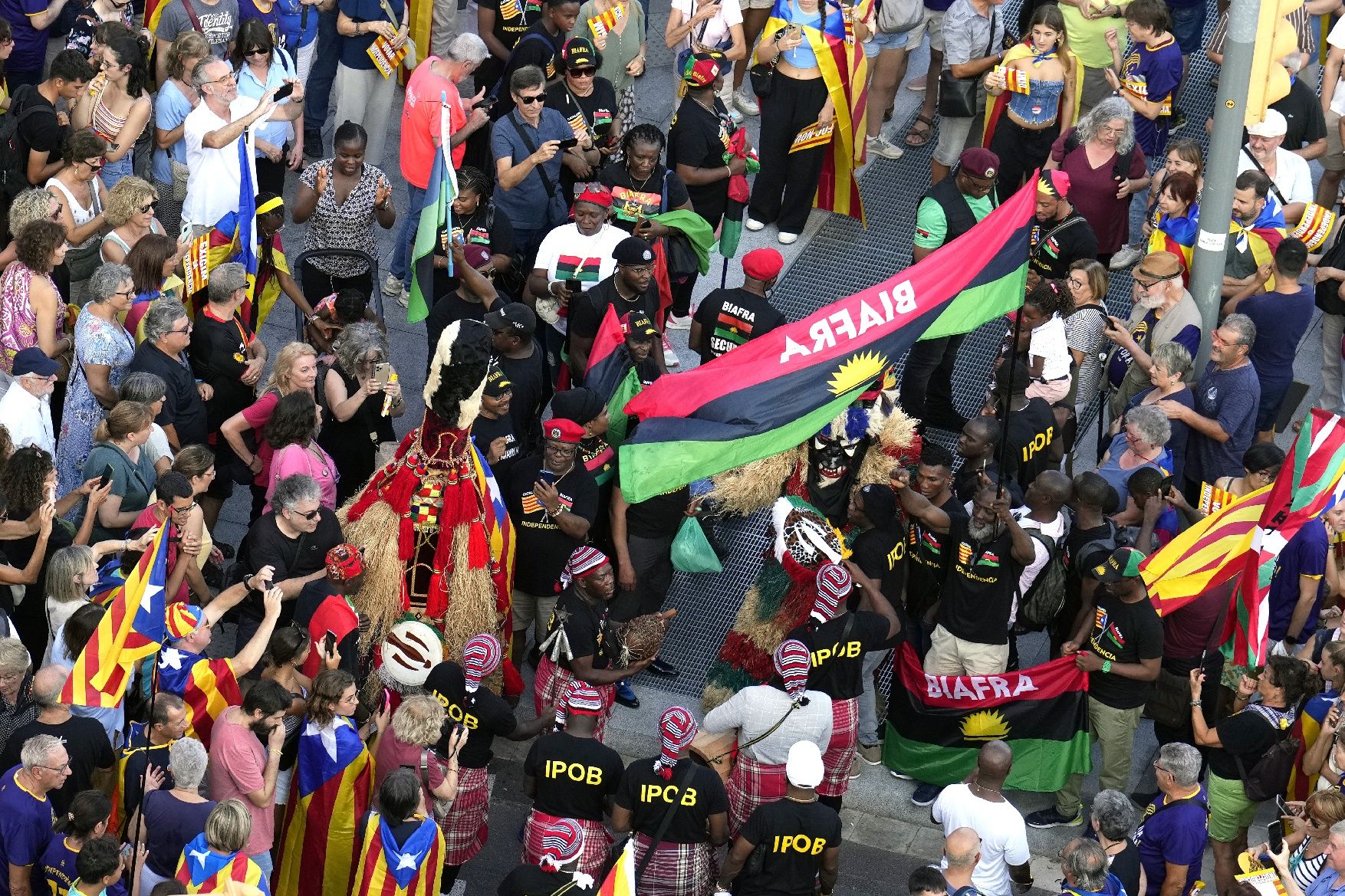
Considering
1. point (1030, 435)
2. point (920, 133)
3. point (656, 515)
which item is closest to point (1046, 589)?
point (1030, 435)

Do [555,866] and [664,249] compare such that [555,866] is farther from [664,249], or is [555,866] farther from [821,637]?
[664,249]

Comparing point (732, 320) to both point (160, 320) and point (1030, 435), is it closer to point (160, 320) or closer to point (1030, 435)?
point (1030, 435)

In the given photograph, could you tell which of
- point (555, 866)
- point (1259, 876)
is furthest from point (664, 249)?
point (1259, 876)

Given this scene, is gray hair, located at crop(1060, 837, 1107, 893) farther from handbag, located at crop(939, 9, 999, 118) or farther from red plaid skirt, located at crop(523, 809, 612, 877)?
handbag, located at crop(939, 9, 999, 118)

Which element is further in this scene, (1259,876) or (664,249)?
(664,249)

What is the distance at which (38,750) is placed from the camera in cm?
971

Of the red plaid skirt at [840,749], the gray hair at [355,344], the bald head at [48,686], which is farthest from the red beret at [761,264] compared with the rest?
the bald head at [48,686]

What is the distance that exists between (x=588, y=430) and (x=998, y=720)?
2806 millimetres

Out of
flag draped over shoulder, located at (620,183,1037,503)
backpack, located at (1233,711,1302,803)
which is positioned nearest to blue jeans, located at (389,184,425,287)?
flag draped over shoulder, located at (620,183,1037,503)

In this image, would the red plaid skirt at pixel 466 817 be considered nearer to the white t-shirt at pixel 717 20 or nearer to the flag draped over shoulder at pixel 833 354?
the flag draped over shoulder at pixel 833 354

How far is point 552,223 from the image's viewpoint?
576 inches

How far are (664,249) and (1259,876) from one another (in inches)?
226

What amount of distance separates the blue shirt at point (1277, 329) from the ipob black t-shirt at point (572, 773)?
533 centimetres

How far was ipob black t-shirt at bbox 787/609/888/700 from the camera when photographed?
11430mm
